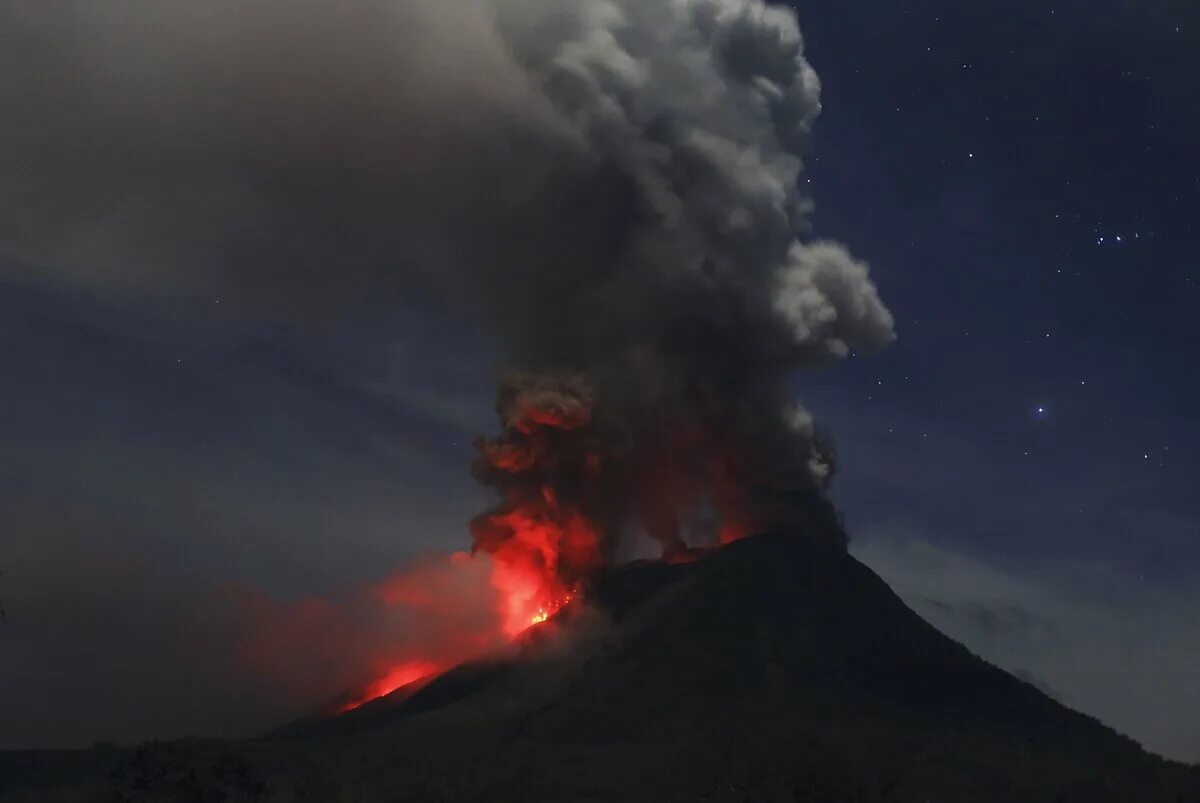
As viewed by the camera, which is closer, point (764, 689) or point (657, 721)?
point (657, 721)

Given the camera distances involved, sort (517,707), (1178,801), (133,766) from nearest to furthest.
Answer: (133,766), (1178,801), (517,707)

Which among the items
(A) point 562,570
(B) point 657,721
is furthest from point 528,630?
(B) point 657,721

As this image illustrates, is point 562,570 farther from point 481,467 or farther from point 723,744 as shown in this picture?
point 723,744

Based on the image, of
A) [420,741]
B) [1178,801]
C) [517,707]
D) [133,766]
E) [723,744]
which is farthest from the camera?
[517,707]

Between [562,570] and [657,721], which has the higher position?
[562,570]

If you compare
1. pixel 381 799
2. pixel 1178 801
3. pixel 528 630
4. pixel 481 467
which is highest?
pixel 481 467

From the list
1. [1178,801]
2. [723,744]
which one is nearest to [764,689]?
[723,744]
